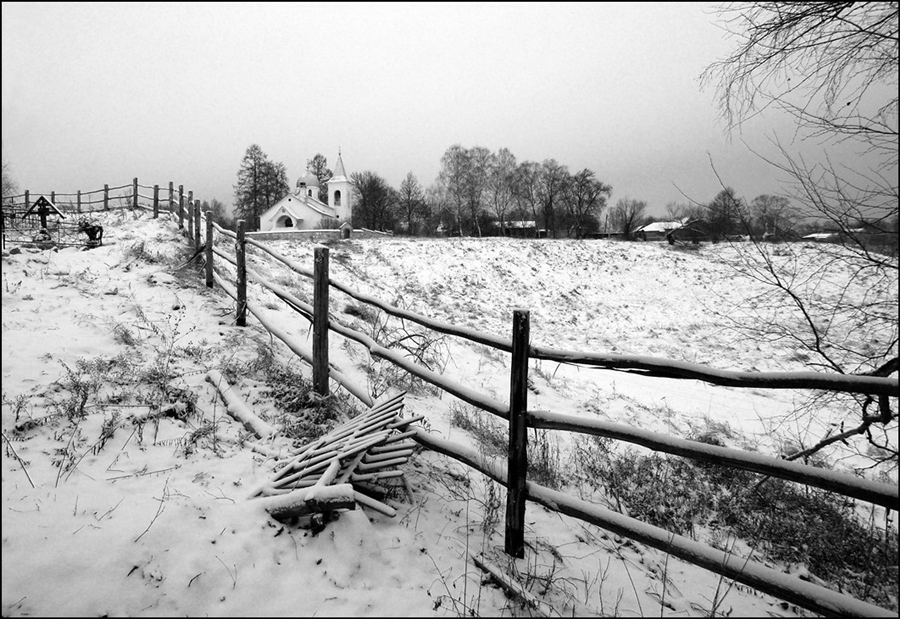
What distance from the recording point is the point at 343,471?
2.84 m

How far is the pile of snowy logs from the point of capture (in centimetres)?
254

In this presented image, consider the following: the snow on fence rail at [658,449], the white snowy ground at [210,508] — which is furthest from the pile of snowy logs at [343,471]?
the snow on fence rail at [658,449]

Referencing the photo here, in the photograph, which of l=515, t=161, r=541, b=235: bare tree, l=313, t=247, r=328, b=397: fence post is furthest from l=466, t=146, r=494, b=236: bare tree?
l=313, t=247, r=328, b=397: fence post

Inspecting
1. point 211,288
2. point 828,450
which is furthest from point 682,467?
point 211,288

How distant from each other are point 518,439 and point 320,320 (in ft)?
8.12

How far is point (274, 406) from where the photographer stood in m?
4.27

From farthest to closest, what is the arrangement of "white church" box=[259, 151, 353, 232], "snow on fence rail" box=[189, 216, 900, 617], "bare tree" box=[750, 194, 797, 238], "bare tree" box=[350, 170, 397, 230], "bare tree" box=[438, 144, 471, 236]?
"bare tree" box=[350, 170, 397, 230], "bare tree" box=[438, 144, 471, 236], "white church" box=[259, 151, 353, 232], "bare tree" box=[750, 194, 797, 238], "snow on fence rail" box=[189, 216, 900, 617]

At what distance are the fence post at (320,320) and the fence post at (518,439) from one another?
2.30m

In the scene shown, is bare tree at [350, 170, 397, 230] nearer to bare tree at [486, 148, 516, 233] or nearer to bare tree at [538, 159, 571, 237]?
bare tree at [486, 148, 516, 233]

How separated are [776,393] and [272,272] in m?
13.1

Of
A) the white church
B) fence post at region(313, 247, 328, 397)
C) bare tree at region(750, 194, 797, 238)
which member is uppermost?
the white church

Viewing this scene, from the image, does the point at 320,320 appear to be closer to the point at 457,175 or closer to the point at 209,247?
the point at 209,247

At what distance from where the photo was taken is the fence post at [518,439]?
262 centimetres

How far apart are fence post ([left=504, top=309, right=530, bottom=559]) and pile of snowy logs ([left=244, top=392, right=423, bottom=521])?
0.73 meters
